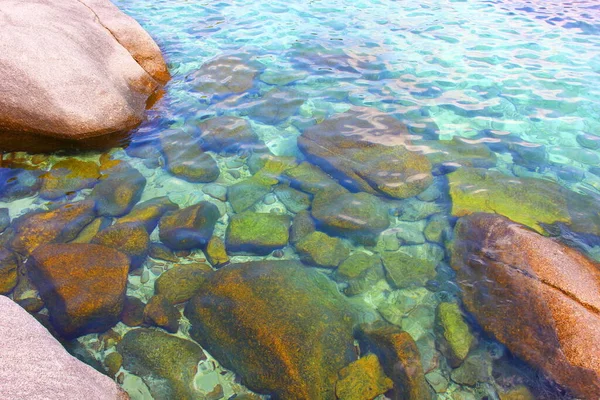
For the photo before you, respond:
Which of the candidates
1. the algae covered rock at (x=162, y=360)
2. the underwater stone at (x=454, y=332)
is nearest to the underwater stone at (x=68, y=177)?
the algae covered rock at (x=162, y=360)

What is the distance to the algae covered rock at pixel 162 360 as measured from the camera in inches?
128

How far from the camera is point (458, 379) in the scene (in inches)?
132

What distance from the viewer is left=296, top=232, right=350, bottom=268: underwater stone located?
4.31 metres

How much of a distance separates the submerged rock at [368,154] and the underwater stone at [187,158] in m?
1.41

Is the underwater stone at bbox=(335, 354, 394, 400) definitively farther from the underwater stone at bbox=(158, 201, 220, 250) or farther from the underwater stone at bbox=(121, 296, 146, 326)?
the underwater stone at bbox=(158, 201, 220, 250)

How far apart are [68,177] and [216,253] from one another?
253 cm

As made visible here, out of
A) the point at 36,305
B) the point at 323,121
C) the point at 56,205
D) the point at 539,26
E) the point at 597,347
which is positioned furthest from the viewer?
the point at 539,26

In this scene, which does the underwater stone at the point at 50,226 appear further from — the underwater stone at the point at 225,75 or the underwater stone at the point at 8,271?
the underwater stone at the point at 225,75

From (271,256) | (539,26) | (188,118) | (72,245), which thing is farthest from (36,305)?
(539,26)

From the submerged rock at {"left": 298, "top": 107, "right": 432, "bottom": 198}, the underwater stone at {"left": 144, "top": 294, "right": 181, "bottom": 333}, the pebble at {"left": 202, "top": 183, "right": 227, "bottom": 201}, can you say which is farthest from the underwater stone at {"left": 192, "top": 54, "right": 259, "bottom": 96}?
the underwater stone at {"left": 144, "top": 294, "right": 181, "bottom": 333}

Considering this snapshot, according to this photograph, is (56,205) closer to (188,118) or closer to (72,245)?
(72,245)

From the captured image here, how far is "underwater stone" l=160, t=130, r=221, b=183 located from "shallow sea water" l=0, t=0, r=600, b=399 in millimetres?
134

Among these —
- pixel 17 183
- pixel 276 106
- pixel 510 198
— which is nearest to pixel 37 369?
pixel 17 183

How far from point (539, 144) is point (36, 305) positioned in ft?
23.0
